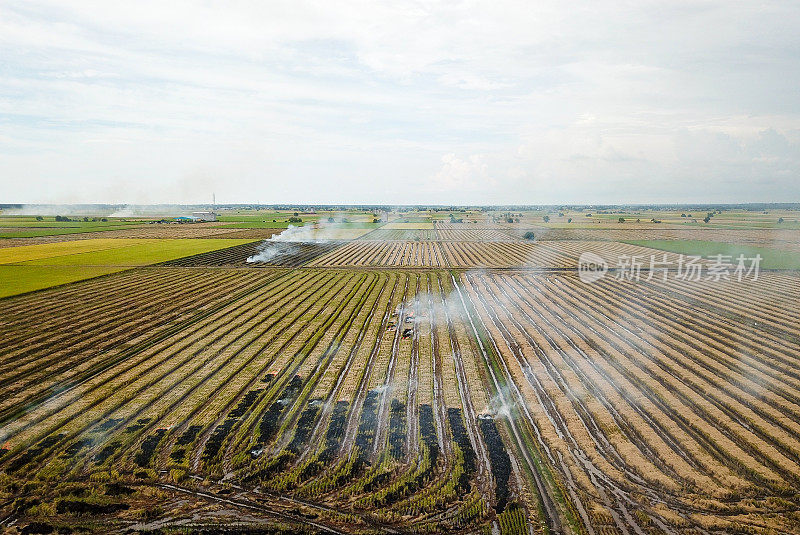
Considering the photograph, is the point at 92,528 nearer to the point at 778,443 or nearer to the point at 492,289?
the point at 778,443

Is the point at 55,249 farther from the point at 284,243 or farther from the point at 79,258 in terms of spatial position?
the point at 284,243

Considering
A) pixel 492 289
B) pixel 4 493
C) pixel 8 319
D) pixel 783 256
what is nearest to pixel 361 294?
pixel 492 289
